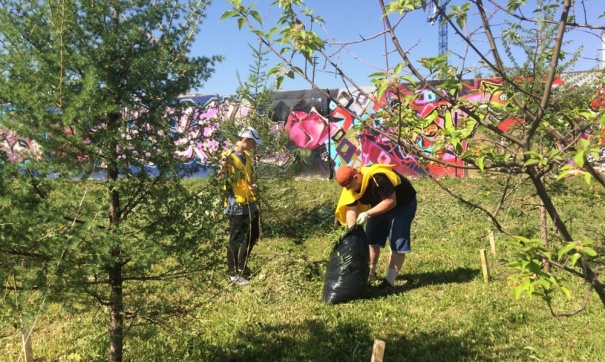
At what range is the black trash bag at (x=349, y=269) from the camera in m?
4.29

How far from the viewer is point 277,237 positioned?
734cm

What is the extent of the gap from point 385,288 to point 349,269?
638 mm

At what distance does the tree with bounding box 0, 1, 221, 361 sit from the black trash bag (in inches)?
80.5

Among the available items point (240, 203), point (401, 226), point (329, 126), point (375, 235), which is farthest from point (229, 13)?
point (329, 126)

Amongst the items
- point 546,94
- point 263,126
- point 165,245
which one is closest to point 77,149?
point 165,245

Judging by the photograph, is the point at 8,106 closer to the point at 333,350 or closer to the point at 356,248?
the point at 333,350

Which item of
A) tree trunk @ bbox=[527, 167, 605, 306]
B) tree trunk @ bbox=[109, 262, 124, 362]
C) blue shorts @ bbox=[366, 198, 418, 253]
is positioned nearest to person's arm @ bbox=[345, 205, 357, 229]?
blue shorts @ bbox=[366, 198, 418, 253]

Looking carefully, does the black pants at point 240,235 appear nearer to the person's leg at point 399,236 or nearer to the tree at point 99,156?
the tree at point 99,156

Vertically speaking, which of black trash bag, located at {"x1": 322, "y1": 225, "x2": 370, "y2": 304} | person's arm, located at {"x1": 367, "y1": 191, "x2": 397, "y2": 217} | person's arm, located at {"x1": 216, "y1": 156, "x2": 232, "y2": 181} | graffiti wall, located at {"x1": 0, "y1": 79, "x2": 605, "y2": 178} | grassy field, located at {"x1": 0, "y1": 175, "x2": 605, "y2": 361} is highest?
graffiti wall, located at {"x1": 0, "y1": 79, "x2": 605, "y2": 178}

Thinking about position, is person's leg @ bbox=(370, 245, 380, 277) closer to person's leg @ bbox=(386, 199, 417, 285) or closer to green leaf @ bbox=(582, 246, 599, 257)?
person's leg @ bbox=(386, 199, 417, 285)

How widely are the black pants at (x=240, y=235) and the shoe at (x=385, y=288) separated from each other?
1.44 meters

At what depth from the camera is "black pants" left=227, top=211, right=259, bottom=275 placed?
2.83 m

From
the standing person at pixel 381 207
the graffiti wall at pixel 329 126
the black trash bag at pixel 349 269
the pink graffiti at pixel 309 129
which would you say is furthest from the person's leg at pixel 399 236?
the pink graffiti at pixel 309 129

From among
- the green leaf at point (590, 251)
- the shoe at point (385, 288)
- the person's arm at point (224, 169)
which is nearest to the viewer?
the green leaf at point (590, 251)
